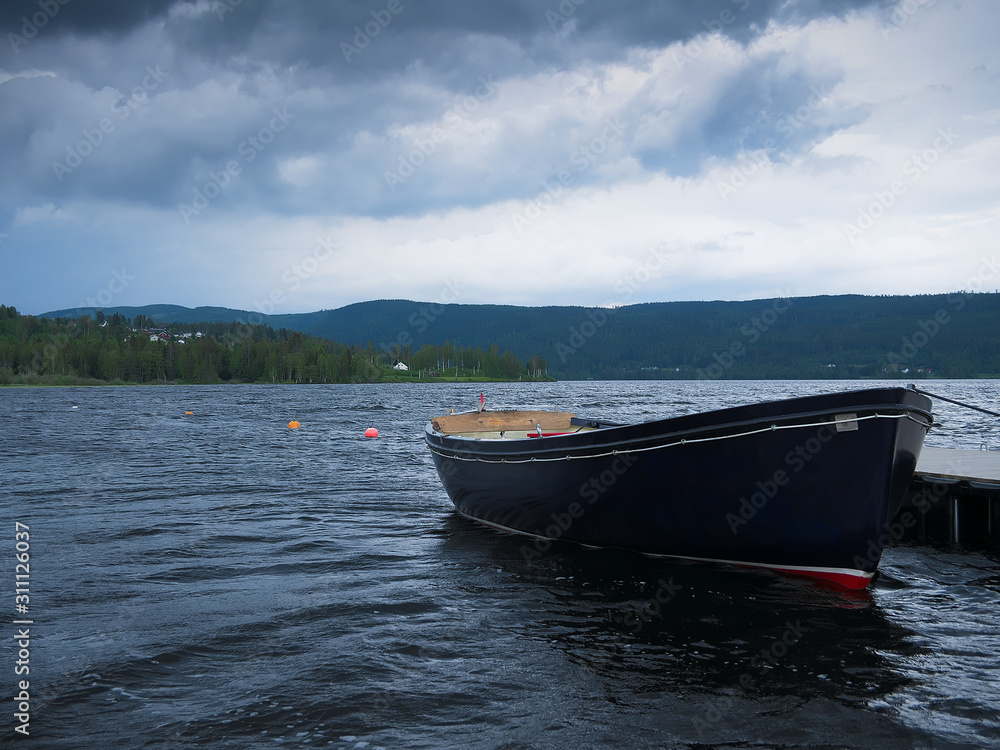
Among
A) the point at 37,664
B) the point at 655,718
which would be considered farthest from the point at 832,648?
the point at 37,664

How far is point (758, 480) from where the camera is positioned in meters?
8.60

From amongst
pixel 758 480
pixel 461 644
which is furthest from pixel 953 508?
pixel 461 644

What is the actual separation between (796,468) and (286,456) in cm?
2234

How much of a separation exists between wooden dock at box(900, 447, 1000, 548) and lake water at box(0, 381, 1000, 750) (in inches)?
33.8

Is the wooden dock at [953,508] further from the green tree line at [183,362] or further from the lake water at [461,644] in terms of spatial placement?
the green tree line at [183,362]

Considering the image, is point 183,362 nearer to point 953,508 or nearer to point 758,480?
point 953,508

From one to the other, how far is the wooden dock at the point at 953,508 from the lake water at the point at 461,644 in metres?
0.86

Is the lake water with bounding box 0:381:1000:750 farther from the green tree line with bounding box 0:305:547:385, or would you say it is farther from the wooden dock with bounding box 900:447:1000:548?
the green tree line with bounding box 0:305:547:385

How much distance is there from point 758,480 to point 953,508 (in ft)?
20.7

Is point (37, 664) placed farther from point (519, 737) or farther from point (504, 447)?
point (504, 447)

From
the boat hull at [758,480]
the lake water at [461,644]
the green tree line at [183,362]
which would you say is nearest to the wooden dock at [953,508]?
the lake water at [461,644]

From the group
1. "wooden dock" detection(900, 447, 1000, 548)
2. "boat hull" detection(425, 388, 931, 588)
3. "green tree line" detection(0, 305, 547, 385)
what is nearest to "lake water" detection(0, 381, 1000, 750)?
"boat hull" detection(425, 388, 931, 588)

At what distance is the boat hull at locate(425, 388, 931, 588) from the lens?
320 inches

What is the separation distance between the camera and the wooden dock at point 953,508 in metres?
11.8
